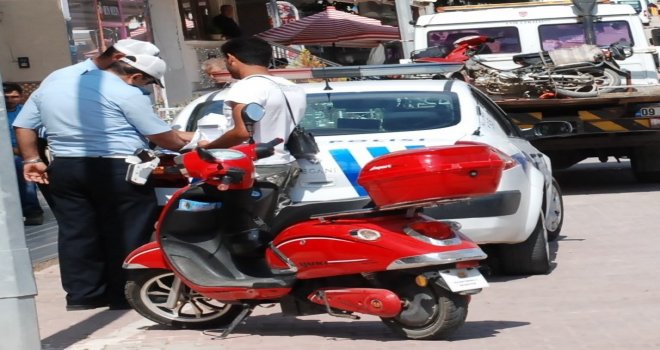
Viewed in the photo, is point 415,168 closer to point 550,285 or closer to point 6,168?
point 6,168

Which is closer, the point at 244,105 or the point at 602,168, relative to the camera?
the point at 244,105

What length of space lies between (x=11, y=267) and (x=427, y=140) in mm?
2882

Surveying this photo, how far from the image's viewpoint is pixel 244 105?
7000mm

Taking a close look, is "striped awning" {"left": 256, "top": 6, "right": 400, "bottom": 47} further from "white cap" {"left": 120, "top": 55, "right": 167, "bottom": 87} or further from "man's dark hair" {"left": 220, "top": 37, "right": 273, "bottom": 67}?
"man's dark hair" {"left": 220, "top": 37, "right": 273, "bottom": 67}

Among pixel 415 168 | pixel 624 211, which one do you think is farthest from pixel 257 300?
pixel 624 211

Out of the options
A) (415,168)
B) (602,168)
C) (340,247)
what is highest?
(415,168)

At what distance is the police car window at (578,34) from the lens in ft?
53.6

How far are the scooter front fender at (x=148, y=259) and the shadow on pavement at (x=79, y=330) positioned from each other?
1.74 ft

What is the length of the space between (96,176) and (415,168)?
98.8 inches

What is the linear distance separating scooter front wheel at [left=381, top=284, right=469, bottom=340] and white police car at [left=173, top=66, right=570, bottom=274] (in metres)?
1.29

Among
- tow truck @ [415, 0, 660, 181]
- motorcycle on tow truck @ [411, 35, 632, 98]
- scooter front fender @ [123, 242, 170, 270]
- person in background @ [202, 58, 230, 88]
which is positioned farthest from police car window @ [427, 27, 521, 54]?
scooter front fender @ [123, 242, 170, 270]

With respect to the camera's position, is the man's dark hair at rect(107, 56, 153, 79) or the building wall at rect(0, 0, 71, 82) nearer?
the man's dark hair at rect(107, 56, 153, 79)

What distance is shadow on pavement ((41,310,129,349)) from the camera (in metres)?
7.23

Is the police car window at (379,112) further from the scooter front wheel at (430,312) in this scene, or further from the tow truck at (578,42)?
the tow truck at (578,42)
